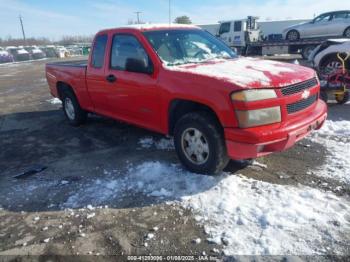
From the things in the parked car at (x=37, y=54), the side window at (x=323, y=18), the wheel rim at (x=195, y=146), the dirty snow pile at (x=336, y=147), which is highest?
the side window at (x=323, y=18)

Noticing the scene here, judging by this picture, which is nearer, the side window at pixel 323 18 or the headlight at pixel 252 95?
the headlight at pixel 252 95

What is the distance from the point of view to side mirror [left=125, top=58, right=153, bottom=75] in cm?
454

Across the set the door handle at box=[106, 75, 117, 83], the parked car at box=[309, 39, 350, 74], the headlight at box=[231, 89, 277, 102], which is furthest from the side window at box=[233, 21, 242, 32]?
the headlight at box=[231, 89, 277, 102]

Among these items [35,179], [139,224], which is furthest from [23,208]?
[139,224]

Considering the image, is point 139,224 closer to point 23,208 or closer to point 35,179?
point 23,208

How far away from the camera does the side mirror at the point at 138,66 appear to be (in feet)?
14.9

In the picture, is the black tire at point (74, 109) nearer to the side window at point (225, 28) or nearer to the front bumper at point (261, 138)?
the front bumper at point (261, 138)

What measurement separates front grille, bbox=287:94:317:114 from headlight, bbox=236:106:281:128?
0.73ft

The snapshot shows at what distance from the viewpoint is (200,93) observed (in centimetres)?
388

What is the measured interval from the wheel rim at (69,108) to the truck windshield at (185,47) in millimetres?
2975

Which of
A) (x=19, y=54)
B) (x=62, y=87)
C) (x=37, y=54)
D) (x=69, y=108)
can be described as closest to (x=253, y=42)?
(x=62, y=87)

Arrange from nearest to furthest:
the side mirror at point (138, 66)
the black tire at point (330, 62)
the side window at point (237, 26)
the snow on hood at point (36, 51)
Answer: the side mirror at point (138, 66), the black tire at point (330, 62), the side window at point (237, 26), the snow on hood at point (36, 51)

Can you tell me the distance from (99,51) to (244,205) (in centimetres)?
371

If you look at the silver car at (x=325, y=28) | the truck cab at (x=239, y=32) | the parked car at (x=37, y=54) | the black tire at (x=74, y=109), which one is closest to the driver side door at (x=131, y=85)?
the black tire at (x=74, y=109)
